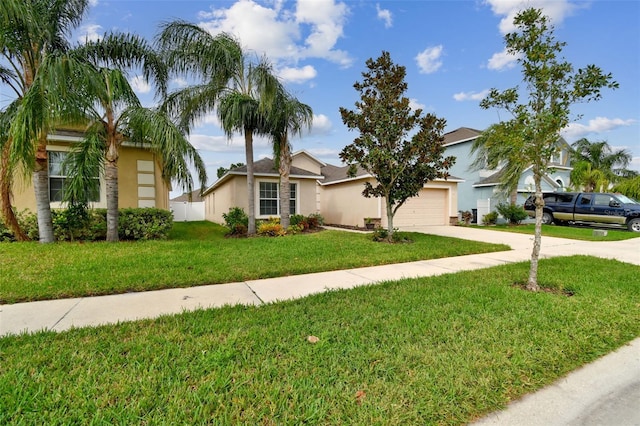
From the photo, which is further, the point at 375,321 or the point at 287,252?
the point at 287,252

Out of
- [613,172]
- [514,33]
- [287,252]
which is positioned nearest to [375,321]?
[287,252]

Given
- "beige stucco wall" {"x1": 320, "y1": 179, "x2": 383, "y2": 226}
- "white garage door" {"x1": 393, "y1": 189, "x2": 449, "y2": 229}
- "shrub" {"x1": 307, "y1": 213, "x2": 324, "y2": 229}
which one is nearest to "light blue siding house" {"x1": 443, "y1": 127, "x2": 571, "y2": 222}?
"white garage door" {"x1": 393, "y1": 189, "x2": 449, "y2": 229}

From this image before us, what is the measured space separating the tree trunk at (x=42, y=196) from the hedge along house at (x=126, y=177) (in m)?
1.89

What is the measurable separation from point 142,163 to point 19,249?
494 cm

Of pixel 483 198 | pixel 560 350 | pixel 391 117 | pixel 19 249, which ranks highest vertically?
pixel 391 117

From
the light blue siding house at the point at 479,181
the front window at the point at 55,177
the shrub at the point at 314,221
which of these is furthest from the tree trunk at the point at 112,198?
the light blue siding house at the point at 479,181

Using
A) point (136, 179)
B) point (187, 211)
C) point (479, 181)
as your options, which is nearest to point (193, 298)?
point (136, 179)

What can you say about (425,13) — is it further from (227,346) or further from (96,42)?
(227,346)

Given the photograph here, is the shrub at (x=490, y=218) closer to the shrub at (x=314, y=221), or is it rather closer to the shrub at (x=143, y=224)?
the shrub at (x=314, y=221)

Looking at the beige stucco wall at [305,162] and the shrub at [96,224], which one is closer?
the shrub at [96,224]

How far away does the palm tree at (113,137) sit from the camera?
7.05m

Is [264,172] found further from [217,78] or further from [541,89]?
[541,89]

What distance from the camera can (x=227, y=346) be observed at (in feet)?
9.01

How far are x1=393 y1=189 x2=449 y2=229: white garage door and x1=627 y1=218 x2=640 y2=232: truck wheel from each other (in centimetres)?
787
